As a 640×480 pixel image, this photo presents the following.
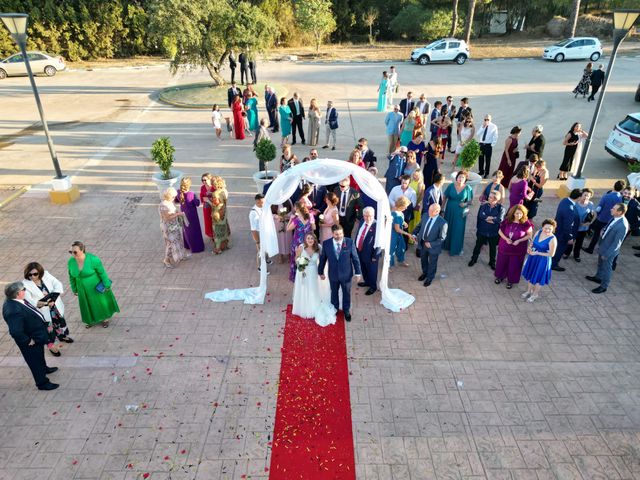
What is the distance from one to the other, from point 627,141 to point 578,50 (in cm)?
1936

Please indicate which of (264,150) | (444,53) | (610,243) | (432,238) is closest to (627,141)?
(610,243)

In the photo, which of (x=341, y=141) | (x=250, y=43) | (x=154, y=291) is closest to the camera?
(x=154, y=291)

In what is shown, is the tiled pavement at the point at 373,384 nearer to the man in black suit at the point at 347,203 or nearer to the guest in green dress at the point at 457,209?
the guest in green dress at the point at 457,209

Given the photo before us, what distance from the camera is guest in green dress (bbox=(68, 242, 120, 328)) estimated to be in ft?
22.7

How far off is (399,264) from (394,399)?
3593 millimetres

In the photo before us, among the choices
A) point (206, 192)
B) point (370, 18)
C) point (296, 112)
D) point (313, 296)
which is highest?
point (370, 18)

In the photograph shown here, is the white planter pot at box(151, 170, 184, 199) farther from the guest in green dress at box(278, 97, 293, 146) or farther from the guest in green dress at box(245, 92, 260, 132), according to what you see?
the guest in green dress at box(245, 92, 260, 132)

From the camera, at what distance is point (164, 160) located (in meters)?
10.9

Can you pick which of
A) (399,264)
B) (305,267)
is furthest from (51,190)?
(399,264)

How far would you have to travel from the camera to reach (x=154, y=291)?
8.47 metres

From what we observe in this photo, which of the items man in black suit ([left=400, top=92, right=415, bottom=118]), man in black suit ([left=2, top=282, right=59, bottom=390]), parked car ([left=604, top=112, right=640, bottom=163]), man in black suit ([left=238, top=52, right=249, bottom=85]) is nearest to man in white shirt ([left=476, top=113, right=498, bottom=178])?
man in black suit ([left=400, top=92, right=415, bottom=118])

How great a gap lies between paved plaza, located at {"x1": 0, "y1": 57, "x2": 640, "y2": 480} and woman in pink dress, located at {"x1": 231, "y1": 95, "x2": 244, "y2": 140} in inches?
215

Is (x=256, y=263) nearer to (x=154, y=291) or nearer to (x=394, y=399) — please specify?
(x=154, y=291)

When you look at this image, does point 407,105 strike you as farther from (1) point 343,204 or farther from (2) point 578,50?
(2) point 578,50
